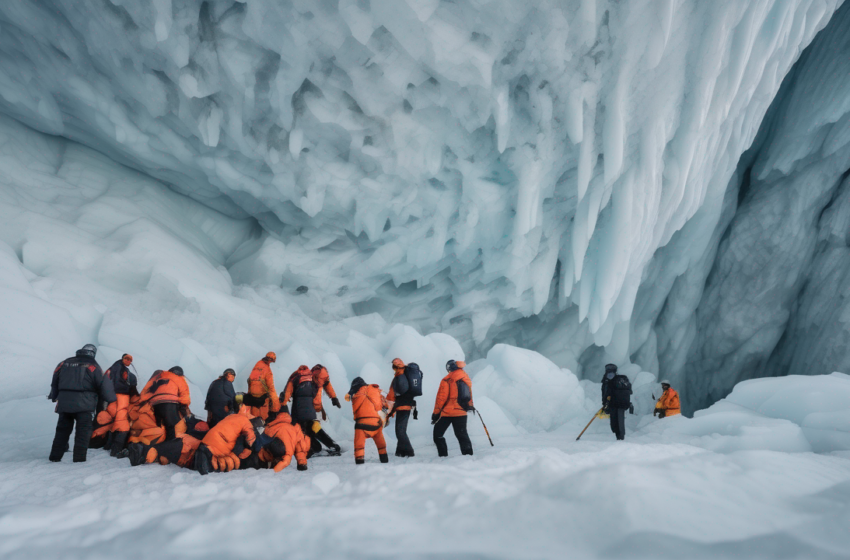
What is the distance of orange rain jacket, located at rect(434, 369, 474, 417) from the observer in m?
5.10

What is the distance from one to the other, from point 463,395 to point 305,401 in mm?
2031

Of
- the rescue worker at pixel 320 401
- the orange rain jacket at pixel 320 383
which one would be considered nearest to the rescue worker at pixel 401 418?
the rescue worker at pixel 320 401

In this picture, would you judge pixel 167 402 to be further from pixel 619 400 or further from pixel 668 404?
pixel 668 404

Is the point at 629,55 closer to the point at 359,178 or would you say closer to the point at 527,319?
the point at 359,178

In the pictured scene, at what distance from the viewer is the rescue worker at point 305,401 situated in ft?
18.6

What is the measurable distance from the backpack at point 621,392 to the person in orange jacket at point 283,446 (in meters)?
4.53

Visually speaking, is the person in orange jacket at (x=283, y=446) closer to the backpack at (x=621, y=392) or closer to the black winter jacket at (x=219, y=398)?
the black winter jacket at (x=219, y=398)

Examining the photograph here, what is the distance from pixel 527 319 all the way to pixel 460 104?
730 cm

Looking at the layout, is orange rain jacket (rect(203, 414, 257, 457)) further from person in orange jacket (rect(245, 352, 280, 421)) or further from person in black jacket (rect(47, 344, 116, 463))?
person in orange jacket (rect(245, 352, 280, 421))

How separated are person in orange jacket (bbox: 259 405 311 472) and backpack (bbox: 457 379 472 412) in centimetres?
173

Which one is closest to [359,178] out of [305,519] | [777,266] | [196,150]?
[196,150]

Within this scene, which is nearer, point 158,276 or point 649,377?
point 158,276

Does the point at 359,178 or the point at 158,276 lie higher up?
the point at 359,178

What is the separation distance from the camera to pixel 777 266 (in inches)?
525
